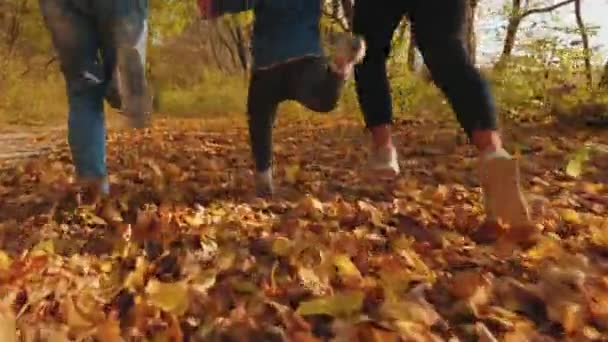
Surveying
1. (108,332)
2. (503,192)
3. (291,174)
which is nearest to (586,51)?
(291,174)

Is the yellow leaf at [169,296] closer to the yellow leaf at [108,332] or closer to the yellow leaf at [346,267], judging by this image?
the yellow leaf at [108,332]

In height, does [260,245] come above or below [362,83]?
below

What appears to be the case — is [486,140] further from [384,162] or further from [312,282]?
[312,282]

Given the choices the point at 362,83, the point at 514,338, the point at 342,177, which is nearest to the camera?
the point at 514,338

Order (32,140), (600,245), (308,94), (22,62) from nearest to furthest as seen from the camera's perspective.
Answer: (600,245), (308,94), (32,140), (22,62)

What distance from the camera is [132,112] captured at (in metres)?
2.94

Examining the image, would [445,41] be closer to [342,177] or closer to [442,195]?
[442,195]

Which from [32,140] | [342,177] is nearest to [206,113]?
[32,140]

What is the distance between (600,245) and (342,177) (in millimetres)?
1838

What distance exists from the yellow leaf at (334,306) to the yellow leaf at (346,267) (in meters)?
0.23

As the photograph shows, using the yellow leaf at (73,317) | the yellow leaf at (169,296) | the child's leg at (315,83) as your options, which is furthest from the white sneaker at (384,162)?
the yellow leaf at (73,317)

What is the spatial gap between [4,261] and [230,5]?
4.16ft

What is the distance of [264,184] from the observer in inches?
127

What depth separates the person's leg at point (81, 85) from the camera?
116 inches
